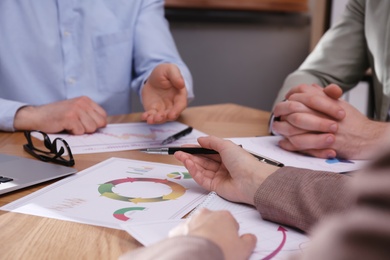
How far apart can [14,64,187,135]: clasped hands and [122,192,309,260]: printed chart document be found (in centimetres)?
54

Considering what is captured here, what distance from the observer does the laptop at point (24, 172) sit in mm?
747

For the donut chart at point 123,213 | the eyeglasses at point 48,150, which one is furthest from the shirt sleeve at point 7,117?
the donut chart at point 123,213

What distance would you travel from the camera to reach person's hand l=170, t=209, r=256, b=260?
48 centimetres

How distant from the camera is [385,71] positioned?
1406mm

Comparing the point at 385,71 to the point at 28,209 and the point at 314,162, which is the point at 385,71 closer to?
the point at 314,162

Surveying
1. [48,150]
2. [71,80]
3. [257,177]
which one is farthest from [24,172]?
[71,80]

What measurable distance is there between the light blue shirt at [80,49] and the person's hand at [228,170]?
638 millimetres

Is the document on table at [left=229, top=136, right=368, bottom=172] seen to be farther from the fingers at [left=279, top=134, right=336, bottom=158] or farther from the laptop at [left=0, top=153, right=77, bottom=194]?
the laptop at [left=0, top=153, right=77, bottom=194]

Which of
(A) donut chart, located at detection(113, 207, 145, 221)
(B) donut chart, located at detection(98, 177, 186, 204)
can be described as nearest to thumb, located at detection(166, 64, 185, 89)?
(B) donut chart, located at detection(98, 177, 186, 204)

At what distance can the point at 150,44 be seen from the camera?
1561 mm

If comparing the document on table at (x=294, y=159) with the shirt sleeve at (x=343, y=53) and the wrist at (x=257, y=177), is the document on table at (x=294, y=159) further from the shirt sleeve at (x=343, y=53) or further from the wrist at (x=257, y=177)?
the shirt sleeve at (x=343, y=53)

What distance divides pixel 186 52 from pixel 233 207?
1.80m

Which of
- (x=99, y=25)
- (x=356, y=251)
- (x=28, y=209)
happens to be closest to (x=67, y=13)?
(x=99, y=25)

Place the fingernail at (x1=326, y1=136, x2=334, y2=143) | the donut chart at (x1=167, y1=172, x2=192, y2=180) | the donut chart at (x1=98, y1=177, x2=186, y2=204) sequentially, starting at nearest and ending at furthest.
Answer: the donut chart at (x1=98, y1=177, x2=186, y2=204), the donut chart at (x1=167, y1=172, x2=192, y2=180), the fingernail at (x1=326, y1=136, x2=334, y2=143)
